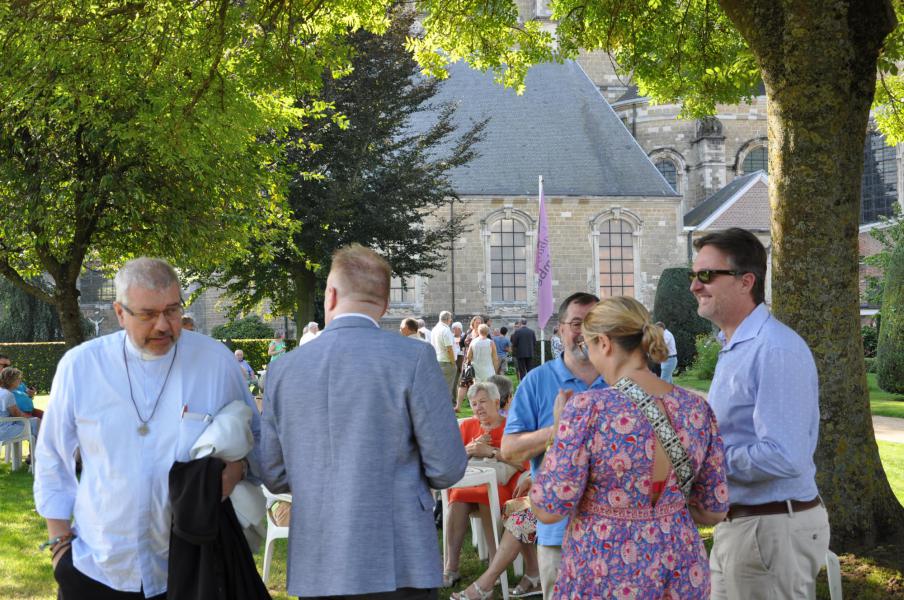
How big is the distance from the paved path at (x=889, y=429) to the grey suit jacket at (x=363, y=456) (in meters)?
12.3

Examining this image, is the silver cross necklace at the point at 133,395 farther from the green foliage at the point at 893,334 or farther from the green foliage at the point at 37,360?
the green foliage at the point at 37,360

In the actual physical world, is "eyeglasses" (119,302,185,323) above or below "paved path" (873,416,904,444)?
above

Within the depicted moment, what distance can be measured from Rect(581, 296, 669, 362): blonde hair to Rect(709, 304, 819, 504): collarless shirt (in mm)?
554

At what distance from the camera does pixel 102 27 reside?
954cm

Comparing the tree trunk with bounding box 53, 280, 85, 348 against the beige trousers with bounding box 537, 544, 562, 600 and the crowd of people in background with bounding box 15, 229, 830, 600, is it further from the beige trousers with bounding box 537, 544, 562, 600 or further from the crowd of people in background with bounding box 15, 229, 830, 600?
the crowd of people in background with bounding box 15, 229, 830, 600

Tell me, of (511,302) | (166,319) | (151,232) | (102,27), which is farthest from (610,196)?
(166,319)

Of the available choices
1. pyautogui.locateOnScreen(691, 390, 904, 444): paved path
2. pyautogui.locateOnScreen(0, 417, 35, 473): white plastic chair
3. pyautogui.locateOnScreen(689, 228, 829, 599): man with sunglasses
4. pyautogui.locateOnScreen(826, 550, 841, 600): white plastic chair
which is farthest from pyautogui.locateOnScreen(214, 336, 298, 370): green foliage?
pyautogui.locateOnScreen(689, 228, 829, 599): man with sunglasses

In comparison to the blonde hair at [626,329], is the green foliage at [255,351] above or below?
below

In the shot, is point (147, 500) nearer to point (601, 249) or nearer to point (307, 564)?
point (307, 564)

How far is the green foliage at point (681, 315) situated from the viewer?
3053 cm

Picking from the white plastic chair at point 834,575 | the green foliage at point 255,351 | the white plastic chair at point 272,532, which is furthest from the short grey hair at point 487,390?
the green foliage at point 255,351

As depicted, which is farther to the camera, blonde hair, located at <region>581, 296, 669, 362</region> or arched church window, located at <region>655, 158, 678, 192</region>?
arched church window, located at <region>655, 158, 678, 192</region>

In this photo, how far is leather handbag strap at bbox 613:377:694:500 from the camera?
3064 millimetres

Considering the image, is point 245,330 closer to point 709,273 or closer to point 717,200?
point 717,200
